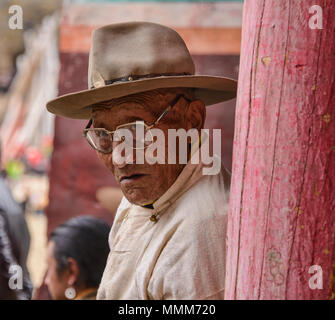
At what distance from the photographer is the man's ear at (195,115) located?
2197mm

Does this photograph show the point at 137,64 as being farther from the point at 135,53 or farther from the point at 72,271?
the point at 72,271

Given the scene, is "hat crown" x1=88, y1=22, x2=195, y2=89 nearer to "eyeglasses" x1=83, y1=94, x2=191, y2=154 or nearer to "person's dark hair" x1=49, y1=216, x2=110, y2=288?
"eyeglasses" x1=83, y1=94, x2=191, y2=154

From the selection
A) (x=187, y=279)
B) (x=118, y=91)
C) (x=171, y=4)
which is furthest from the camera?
(x=171, y=4)

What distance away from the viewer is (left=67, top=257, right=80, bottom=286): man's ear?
3.81 metres

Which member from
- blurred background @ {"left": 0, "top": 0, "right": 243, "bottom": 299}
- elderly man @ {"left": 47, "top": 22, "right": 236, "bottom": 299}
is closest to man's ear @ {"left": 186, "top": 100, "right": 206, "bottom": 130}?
elderly man @ {"left": 47, "top": 22, "right": 236, "bottom": 299}

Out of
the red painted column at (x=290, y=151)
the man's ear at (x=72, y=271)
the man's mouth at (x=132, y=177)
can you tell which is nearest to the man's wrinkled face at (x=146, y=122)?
the man's mouth at (x=132, y=177)

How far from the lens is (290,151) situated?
1.61 meters

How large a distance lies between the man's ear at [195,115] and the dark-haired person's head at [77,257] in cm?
177

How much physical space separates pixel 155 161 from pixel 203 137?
26cm

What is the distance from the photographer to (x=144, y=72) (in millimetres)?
2111

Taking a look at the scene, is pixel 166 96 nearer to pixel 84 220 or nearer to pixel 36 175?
pixel 84 220

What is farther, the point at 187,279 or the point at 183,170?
the point at 183,170

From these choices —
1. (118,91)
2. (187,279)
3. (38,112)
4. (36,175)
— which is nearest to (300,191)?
(187,279)

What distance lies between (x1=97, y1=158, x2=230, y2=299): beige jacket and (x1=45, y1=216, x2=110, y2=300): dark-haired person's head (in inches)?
61.5
